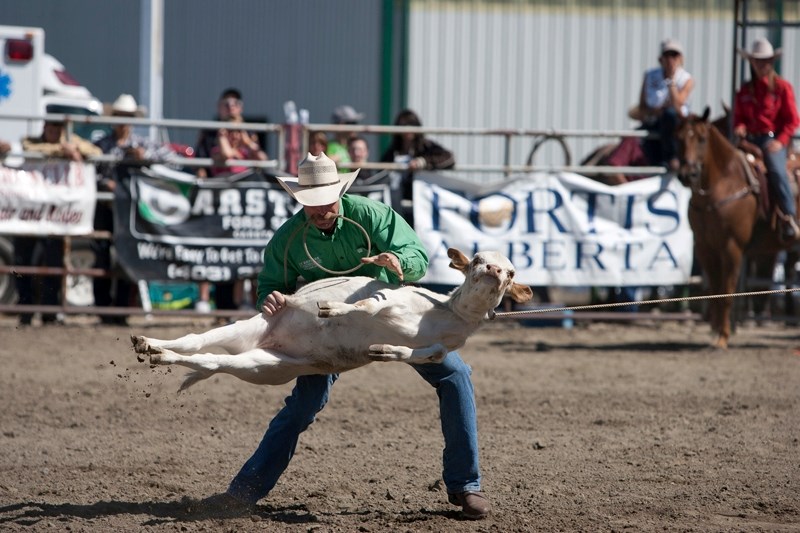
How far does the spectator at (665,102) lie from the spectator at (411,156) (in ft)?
6.88

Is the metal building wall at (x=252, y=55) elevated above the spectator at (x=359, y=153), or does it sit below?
above

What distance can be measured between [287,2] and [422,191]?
9.42 metres

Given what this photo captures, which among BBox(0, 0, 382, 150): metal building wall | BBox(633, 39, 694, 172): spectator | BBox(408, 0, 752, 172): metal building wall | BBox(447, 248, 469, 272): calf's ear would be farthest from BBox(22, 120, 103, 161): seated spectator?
BBox(408, 0, 752, 172): metal building wall

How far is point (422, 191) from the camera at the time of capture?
431 inches

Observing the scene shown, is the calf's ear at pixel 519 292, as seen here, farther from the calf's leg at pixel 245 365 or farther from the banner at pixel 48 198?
the banner at pixel 48 198

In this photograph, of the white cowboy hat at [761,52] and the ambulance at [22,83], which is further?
the ambulance at [22,83]

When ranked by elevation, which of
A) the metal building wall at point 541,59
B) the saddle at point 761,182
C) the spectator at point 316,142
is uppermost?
the metal building wall at point 541,59

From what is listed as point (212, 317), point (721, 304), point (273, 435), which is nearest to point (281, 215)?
point (212, 317)

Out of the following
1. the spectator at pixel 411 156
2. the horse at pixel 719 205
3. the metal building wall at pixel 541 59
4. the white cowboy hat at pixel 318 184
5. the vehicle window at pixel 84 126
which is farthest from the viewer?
the metal building wall at pixel 541 59

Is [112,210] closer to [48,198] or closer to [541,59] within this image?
[48,198]

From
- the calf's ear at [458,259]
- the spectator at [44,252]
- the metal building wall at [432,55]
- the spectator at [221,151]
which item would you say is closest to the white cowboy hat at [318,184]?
the calf's ear at [458,259]

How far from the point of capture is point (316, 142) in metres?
11.0

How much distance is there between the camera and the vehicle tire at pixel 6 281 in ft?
40.1

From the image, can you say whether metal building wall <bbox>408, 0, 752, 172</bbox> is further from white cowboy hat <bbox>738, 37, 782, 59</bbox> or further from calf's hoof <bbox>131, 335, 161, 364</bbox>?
calf's hoof <bbox>131, 335, 161, 364</bbox>
